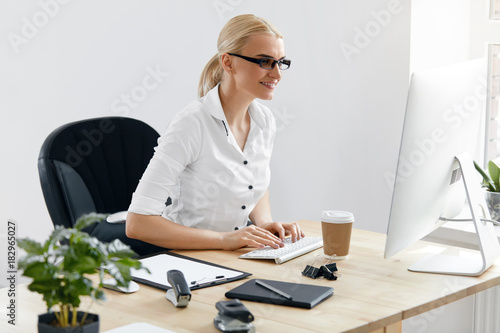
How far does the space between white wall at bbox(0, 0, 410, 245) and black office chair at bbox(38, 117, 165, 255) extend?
701mm

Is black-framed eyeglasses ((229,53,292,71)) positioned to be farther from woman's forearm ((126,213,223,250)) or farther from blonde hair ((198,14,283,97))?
woman's forearm ((126,213,223,250))

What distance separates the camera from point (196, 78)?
309cm

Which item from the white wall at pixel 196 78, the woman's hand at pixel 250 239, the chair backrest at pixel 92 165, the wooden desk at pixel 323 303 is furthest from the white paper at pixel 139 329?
the white wall at pixel 196 78

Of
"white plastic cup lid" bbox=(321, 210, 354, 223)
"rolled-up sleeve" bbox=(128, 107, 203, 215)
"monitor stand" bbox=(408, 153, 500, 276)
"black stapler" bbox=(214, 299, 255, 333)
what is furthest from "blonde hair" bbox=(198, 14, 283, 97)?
"black stapler" bbox=(214, 299, 255, 333)

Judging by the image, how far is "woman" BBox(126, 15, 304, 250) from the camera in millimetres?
1819

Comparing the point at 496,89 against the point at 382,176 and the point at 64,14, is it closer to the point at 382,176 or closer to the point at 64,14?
the point at 382,176

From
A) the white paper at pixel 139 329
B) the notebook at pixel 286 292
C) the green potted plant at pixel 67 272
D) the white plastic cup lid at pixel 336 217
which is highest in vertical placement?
the green potted plant at pixel 67 272

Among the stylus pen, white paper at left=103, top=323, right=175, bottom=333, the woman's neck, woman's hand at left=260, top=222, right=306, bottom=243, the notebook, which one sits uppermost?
the woman's neck

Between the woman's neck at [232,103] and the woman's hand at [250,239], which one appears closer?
the woman's hand at [250,239]

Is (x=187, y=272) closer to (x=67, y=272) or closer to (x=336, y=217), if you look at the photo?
(x=336, y=217)

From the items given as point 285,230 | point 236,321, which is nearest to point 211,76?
point 285,230

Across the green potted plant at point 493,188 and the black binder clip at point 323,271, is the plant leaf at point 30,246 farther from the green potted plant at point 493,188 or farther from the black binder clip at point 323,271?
the green potted plant at point 493,188

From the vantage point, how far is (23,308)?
54.2 inches

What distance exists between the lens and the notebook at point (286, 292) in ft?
4.49
